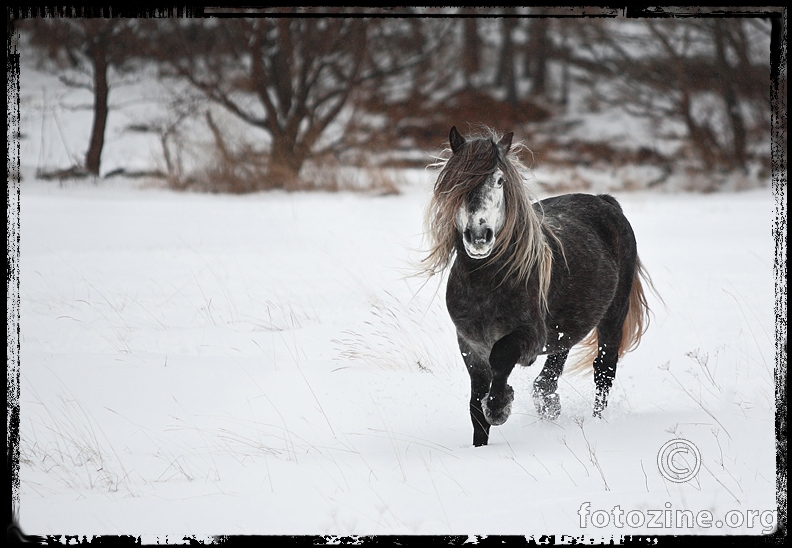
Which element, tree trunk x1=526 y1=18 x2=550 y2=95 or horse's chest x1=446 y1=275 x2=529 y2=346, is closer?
horse's chest x1=446 y1=275 x2=529 y2=346

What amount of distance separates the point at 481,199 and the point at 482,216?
0.29 feet

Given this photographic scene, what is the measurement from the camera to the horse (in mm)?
3311

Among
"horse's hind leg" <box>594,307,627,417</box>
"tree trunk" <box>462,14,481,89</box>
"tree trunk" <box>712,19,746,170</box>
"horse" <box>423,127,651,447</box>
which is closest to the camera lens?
"horse" <box>423,127,651,447</box>

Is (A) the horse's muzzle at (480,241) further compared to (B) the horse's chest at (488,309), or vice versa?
(B) the horse's chest at (488,309)

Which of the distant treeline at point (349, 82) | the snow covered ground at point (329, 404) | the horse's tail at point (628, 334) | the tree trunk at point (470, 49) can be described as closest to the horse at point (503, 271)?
the snow covered ground at point (329, 404)

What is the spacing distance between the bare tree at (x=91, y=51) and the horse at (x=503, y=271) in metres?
10.8

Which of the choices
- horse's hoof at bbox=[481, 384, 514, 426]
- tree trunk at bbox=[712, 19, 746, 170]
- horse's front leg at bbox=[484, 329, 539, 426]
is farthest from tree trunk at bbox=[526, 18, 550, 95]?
horse's hoof at bbox=[481, 384, 514, 426]

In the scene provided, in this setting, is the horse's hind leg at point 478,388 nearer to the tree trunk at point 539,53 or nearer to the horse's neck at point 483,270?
the horse's neck at point 483,270

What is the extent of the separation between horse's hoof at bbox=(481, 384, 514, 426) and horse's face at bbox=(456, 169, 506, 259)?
2.06 feet

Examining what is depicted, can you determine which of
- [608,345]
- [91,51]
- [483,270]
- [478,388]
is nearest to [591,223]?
[608,345]

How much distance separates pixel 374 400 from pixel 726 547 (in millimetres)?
2417

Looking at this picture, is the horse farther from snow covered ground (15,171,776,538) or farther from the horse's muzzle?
snow covered ground (15,171,776,538)

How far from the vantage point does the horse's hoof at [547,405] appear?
4.10m

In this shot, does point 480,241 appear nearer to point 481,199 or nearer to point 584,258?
point 481,199
